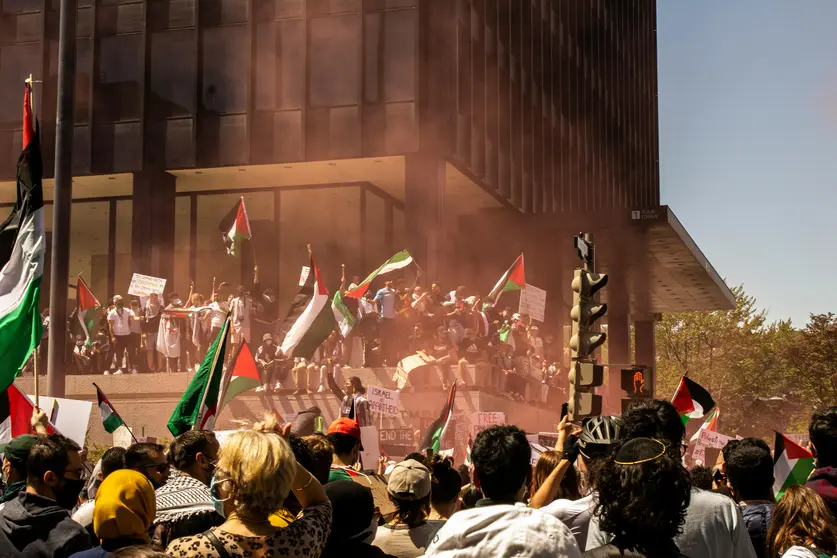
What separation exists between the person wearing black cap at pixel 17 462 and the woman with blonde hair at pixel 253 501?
1.64 meters

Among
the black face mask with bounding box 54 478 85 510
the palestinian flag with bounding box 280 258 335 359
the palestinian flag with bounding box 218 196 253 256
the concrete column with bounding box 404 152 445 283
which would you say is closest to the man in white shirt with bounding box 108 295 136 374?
the palestinian flag with bounding box 218 196 253 256

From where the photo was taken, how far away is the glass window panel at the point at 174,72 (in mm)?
29438

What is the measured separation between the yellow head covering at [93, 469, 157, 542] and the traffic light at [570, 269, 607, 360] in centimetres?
744

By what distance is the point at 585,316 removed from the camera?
11445 millimetres

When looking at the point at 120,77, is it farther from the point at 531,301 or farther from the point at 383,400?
the point at 383,400

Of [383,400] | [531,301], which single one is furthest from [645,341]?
[383,400]

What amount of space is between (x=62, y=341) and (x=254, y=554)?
26.5ft

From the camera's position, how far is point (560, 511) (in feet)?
16.1

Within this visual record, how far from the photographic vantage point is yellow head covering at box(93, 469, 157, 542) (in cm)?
409

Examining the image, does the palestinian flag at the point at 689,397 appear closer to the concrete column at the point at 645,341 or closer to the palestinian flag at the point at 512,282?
the palestinian flag at the point at 512,282

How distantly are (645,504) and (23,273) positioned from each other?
676 centimetres

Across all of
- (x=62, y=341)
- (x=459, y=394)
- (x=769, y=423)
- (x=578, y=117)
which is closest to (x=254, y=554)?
(x=62, y=341)

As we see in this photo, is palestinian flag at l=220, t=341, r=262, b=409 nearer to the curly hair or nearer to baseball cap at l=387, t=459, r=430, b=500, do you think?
baseball cap at l=387, t=459, r=430, b=500

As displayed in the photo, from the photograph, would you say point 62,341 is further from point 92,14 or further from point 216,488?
point 92,14
